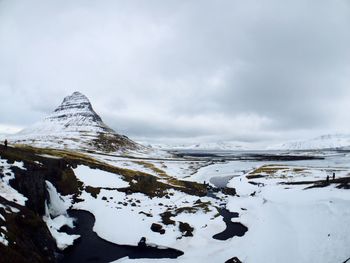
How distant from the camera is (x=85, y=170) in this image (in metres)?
64.7

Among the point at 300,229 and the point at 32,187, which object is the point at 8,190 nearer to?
the point at 32,187

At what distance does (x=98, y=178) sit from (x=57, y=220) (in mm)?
22450

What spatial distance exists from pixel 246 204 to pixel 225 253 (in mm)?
23101

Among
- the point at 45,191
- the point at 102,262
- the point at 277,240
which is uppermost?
the point at 45,191

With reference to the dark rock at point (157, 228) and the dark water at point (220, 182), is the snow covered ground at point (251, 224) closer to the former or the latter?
the dark rock at point (157, 228)

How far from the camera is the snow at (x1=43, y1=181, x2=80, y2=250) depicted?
111 feet

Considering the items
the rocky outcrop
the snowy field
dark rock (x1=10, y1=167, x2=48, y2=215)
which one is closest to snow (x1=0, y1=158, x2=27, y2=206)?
the snowy field

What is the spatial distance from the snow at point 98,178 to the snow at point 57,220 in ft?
38.5

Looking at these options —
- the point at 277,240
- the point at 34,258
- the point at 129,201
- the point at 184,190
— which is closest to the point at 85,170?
the point at 129,201

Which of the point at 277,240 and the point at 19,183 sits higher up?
the point at 19,183

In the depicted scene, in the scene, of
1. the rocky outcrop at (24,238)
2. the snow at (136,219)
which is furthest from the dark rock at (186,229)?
the rocky outcrop at (24,238)

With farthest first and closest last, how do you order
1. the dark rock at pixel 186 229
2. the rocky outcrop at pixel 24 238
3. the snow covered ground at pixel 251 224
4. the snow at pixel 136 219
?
1. the dark rock at pixel 186 229
2. the snow at pixel 136 219
3. the snow covered ground at pixel 251 224
4. the rocky outcrop at pixel 24 238

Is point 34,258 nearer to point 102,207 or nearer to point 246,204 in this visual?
point 102,207

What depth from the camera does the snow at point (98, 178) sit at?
192ft
